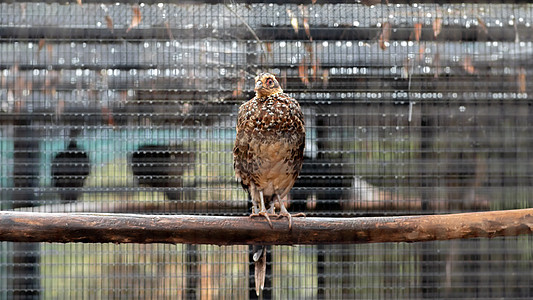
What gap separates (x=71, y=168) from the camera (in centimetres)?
275

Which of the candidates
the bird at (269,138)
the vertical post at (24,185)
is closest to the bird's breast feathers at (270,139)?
the bird at (269,138)

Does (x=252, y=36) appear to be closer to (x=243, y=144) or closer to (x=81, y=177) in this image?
(x=243, y=144)

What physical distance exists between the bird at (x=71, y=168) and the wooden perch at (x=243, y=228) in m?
1.03

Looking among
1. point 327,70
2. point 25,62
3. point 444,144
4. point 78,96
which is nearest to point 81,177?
point 78,96

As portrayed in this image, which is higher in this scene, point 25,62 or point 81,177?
point 25,62

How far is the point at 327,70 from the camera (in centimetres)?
278

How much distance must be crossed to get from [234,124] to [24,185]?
123cm

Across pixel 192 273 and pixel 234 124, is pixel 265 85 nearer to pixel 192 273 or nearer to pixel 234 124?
pixel 234 124

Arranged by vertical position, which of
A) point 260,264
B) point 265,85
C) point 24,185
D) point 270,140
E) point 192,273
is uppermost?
point 265,85

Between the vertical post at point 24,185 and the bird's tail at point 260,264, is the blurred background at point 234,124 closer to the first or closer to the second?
the vertical post at point 24,185

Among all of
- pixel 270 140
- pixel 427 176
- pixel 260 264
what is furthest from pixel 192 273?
pixel 427 176

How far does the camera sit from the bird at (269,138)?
216 centimetres

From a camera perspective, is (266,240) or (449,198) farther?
(449,198)

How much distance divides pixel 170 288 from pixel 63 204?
0.76 m
